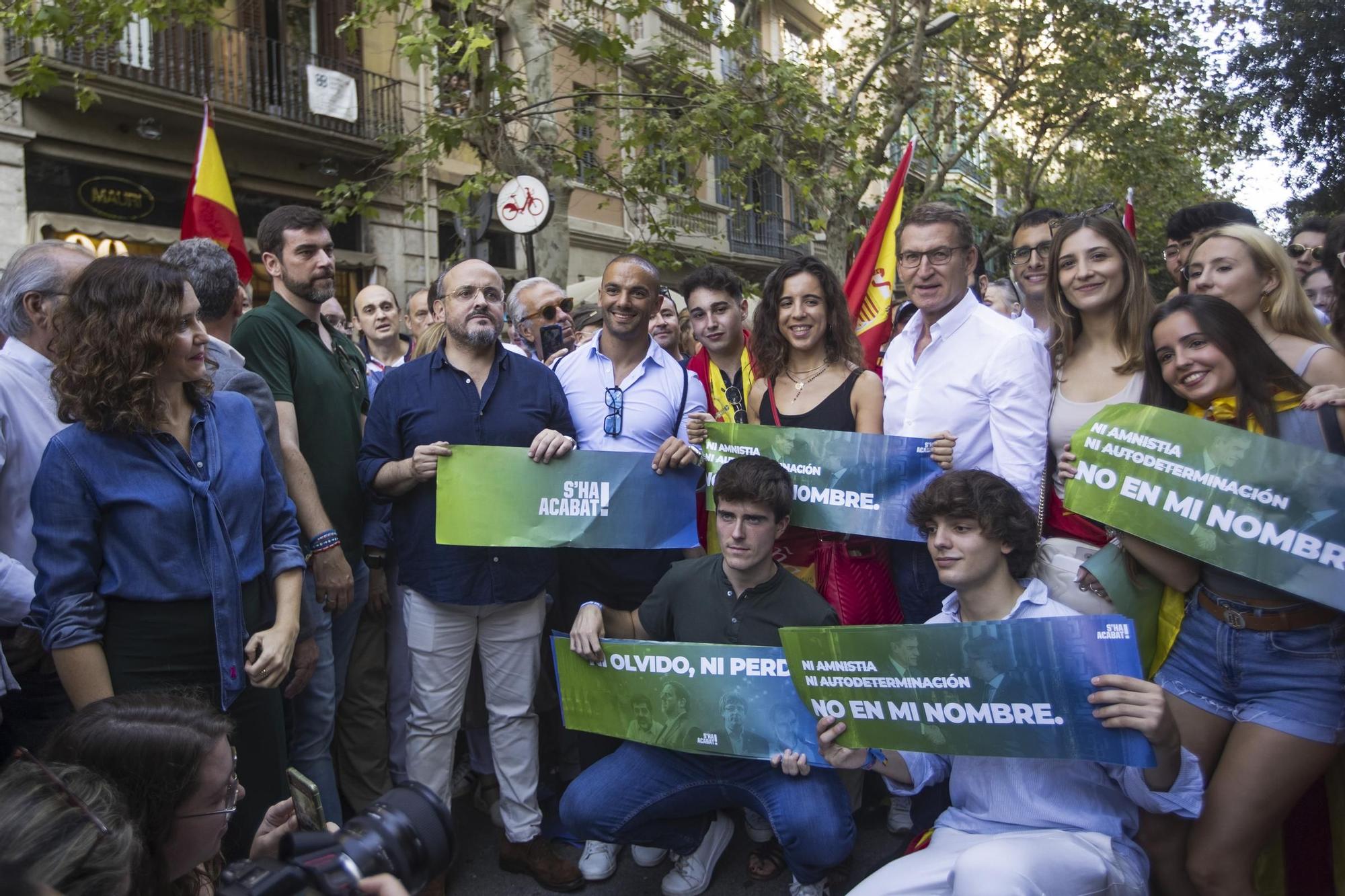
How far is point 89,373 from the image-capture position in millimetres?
2578

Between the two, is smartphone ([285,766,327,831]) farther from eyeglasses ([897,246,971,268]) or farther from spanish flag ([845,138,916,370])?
spanish flag ([845,138,916,370])

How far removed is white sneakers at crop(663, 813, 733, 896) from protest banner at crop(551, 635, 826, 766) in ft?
2.12

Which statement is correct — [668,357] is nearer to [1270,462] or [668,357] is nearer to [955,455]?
[955,455]

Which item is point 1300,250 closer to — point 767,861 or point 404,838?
point 767,861

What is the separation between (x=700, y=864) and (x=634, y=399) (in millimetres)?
1927

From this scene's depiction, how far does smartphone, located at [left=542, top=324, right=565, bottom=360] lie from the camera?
5879 millimetres

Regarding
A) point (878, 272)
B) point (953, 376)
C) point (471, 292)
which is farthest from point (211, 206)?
point (953, 376)

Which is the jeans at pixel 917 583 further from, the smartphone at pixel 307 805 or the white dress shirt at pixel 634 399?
the smartphone at pixel 307 805

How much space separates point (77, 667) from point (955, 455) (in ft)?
9.29

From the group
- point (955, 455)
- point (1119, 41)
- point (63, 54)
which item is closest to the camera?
point (955, 455)

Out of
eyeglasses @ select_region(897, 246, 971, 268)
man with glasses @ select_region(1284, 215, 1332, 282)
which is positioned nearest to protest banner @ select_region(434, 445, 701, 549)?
eyeglasses @ select_region(897, 246, 971, 268)

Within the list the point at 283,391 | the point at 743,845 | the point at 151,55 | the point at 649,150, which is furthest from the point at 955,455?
the point at 151,55

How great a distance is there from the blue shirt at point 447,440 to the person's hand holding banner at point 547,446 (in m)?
0.11

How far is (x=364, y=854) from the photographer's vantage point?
164cm
